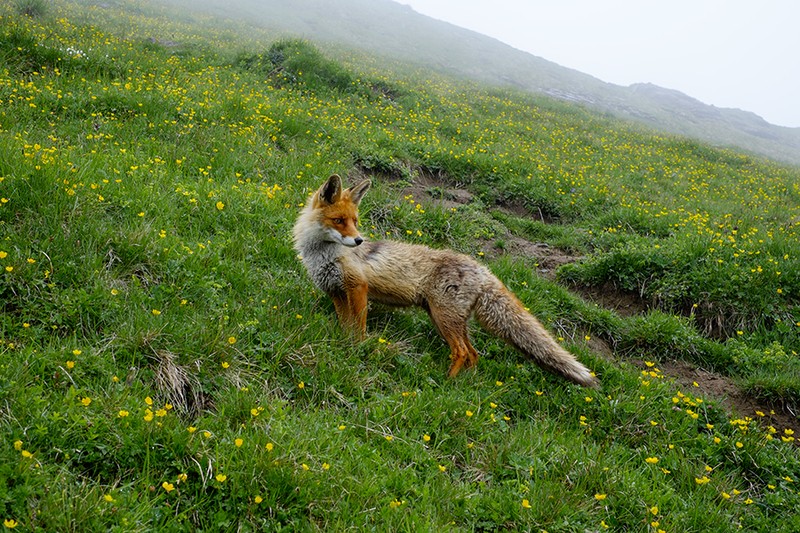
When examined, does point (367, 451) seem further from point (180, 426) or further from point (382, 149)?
point (382, 149)

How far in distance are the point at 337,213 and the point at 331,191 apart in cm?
29

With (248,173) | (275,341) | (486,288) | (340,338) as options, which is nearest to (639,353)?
(486,288)

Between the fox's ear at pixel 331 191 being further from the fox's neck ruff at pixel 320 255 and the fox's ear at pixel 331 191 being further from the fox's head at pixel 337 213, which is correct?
the fox's neck ruff at pixel 320 255

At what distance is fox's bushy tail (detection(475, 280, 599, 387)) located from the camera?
5523 mm

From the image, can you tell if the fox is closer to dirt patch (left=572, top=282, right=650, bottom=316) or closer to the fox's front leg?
the fox's front leg

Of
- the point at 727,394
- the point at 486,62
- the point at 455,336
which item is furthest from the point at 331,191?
the point at 486,62

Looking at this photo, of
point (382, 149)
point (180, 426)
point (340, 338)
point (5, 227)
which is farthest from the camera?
point (382, 149)

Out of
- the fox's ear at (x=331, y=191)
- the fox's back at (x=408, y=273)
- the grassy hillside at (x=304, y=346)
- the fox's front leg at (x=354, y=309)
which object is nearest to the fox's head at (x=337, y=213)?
the fox's ear at (x=331, y=191)

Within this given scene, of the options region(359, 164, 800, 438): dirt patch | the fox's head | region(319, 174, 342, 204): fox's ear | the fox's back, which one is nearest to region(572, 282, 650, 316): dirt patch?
region(359, 164, 800, 438): dirt patch

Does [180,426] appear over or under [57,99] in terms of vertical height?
under

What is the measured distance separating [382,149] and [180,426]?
26.6 feet

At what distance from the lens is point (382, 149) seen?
1073cm

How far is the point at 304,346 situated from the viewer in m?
4.80

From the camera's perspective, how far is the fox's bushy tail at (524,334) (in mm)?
5523
